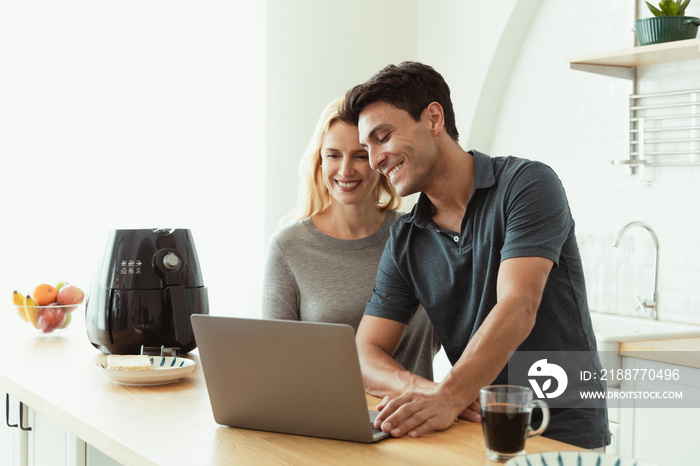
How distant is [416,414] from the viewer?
1.36 m

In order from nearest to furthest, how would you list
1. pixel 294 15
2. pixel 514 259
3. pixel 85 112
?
Answer: 1. pixel 514 259
2. pixel 85 112
3. pixel 294 15

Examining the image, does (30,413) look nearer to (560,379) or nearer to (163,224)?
(560,379)

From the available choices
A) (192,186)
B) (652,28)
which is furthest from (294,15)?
(652,28)

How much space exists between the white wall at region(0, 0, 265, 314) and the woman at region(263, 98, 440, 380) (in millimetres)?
1351

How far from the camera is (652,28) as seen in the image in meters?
2.97

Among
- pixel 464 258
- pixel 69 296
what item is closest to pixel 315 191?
pixel 464 258

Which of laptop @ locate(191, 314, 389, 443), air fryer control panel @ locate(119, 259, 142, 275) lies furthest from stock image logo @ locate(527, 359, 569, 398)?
air fryer control panel @ locate(119, 259, 142, 275)

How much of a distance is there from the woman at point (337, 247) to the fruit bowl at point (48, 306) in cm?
59

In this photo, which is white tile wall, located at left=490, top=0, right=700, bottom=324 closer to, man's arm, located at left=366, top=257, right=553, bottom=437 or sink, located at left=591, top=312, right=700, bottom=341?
sink, located at left=591, top=312, right=700, bottom=341

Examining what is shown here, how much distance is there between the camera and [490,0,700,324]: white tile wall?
312 centimetres

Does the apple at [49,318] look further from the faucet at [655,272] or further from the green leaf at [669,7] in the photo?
the green leaf at [669,7]

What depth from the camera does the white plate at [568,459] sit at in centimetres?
109

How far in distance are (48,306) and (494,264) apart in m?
1.33

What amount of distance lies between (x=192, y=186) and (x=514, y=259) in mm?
2235
